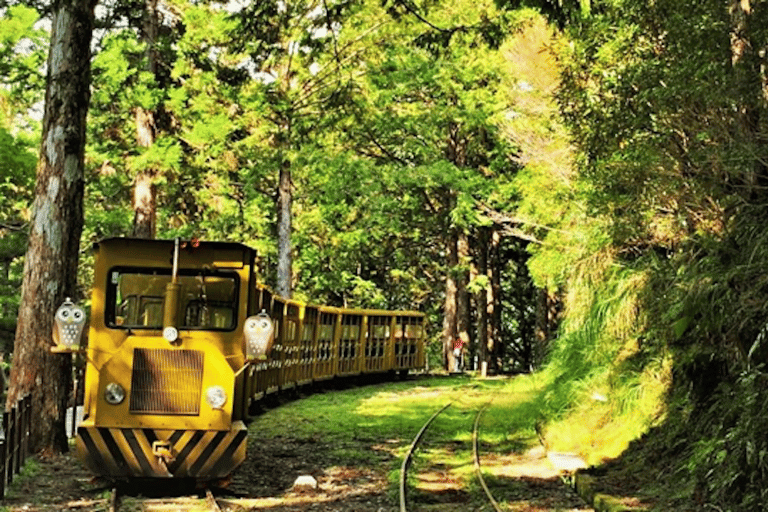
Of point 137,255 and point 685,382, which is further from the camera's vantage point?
point 685,382

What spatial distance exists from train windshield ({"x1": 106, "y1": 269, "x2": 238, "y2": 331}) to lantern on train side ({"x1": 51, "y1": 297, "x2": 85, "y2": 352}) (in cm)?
59

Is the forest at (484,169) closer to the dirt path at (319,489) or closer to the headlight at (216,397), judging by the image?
the dirt path at (319,489)

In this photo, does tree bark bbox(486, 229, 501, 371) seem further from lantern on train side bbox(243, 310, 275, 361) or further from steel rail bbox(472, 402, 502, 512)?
lantern on train side bbox(243, 310, 275, 361)

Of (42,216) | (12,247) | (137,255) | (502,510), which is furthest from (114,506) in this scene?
(12,247)

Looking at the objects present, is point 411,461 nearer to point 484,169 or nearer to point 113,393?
point 113,393

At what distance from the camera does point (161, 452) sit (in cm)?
1025

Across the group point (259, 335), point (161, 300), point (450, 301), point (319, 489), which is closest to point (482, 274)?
point (450, 301)

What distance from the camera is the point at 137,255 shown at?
1072 cm

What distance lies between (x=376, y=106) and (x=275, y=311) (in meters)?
12.2

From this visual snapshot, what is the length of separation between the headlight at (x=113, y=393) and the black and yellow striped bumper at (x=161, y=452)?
0.97ft

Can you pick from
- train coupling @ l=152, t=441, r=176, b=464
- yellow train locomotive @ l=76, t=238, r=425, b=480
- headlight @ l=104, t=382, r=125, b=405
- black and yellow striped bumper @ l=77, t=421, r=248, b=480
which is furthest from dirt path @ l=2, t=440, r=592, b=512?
headlight @ l=104, t=382, r=125, b=405

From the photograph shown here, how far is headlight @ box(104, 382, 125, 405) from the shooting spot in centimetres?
1033

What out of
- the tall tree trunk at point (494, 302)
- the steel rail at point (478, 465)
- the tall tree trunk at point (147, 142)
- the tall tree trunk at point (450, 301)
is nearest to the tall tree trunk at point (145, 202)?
the tall tree trunk at point (147, 142)

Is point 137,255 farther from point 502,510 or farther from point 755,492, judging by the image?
point 755,492
